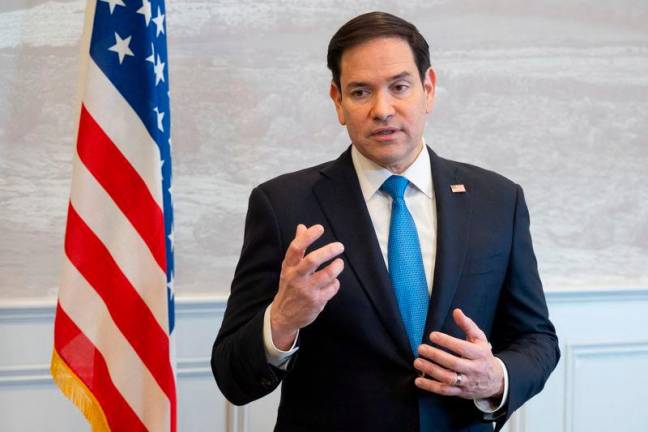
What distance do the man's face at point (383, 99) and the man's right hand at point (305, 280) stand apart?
1.17 feet

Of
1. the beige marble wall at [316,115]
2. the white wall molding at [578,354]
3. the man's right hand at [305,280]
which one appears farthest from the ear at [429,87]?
the white wall molding at [578,354]

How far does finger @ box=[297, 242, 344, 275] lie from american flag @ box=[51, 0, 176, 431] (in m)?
0.92

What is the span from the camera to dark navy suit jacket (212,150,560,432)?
171cm

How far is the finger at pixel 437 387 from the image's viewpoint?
159cm

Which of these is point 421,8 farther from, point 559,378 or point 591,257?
point 559,378

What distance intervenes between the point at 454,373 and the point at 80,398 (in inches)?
45.5

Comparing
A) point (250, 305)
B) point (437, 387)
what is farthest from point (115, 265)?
point (437, 387)

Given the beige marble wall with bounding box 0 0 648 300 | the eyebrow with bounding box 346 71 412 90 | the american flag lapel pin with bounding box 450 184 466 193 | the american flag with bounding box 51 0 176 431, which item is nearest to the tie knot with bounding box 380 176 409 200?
the american flag lapel pin with bounding box 450 184 466 193

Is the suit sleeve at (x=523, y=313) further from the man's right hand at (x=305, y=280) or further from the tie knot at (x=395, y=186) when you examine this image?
the man's right hand at (x=305, y=280)

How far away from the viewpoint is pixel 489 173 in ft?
6.45

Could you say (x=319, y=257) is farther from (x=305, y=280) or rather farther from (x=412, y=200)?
(x=412, y=200)

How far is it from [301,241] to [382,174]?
435 millimetres

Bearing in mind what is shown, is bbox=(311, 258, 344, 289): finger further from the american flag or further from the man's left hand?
the american flag

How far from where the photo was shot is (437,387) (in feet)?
5.25
